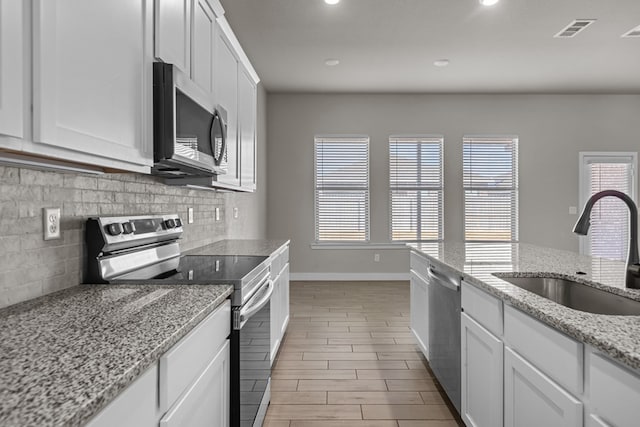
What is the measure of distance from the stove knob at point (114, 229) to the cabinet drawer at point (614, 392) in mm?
1650

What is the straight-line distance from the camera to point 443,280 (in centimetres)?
224

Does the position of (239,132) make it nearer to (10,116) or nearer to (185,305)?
(185,305)

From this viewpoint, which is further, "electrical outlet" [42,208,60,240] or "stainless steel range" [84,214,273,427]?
"stainless steel range" [84,214,273,427]

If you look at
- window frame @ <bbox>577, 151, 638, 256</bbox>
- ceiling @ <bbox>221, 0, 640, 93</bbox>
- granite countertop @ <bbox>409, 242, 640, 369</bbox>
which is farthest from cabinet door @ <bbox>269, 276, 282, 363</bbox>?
window frame @ <bbox>577, 151, 638, 256</bbox>

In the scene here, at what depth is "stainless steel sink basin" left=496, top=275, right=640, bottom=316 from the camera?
57.1 inches

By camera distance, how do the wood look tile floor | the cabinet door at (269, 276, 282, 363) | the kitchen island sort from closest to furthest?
the kitchen island → the wood look tile floor → the cabinet door at (269, 276, 282, 363)

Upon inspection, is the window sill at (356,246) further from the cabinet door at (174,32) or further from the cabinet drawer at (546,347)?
the cabinet drawer at (546,347)

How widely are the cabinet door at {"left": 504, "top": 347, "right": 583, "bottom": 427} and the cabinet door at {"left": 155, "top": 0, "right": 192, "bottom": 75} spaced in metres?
1.73

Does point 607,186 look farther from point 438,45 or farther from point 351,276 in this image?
point 351,276

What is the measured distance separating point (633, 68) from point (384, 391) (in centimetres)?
520

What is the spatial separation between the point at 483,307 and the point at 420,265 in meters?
1.20

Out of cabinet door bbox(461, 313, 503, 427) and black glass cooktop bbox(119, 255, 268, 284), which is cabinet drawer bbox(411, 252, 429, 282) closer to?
cabinet door bbox(461, 313, 503, 427)

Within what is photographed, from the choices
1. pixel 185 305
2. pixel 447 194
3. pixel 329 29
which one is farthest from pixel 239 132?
pixel 447 194

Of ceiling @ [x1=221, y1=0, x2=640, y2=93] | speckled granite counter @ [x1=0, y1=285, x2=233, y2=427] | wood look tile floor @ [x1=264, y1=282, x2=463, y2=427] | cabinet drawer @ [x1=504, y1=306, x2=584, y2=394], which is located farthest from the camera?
ceiling @ [x1=221, y1=0, x2=640, y2=93]
